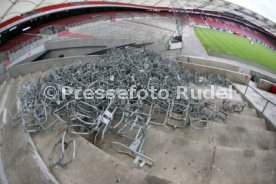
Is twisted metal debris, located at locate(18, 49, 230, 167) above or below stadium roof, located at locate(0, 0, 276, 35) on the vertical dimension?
below

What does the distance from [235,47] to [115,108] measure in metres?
15.8

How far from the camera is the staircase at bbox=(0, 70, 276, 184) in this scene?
104 inches

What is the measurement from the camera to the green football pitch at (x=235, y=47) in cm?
1523

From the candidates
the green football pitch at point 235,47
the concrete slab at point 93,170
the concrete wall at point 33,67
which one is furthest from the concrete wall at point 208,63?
the concrete slab at point 93,170

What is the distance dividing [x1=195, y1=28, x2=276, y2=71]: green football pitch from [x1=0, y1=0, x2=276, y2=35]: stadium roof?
8.94 ft

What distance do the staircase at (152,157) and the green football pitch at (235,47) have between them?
11854 mm

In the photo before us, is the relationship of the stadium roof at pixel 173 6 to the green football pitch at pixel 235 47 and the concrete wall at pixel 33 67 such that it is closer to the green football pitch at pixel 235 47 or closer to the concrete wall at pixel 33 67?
the green football pitch at pixel 235 47

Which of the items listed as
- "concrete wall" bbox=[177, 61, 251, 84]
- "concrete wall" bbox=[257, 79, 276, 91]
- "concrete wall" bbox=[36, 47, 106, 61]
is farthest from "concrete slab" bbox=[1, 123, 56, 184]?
"concrete wall" bbox=[257, 79, 276, 91]

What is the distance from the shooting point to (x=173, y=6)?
21828 mm

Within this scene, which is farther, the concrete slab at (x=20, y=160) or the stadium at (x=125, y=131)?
the stadium at (x=125, y=131)

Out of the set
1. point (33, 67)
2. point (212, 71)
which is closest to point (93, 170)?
point (33, 67)

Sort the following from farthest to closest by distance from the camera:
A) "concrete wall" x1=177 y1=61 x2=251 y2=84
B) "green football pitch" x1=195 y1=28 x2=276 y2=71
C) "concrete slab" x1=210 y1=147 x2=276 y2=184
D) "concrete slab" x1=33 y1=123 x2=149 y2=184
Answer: "green football pitch" x1=195 y1=28 x2=276 y2=71 → "concrete wall" x1=177 y1=61 x2=251 y2=84 → "concrete slab" x1=210 y1=147 x2=276 y2=184 → "concrete slab" x1=33 y1=123 x2=149 y2=184

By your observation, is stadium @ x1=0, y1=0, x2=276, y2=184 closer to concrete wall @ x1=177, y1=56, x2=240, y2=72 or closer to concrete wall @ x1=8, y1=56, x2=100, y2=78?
concrete wall @ x1=8, y1=56, x2=100, y2=78

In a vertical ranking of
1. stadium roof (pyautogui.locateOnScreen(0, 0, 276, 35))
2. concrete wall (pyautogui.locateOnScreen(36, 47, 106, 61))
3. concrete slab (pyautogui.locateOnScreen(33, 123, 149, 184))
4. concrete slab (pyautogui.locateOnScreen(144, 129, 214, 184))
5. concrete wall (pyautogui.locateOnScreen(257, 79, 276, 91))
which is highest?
stadium roof (pyautogui.locateOnScreen(0, 0, 276, 35))
